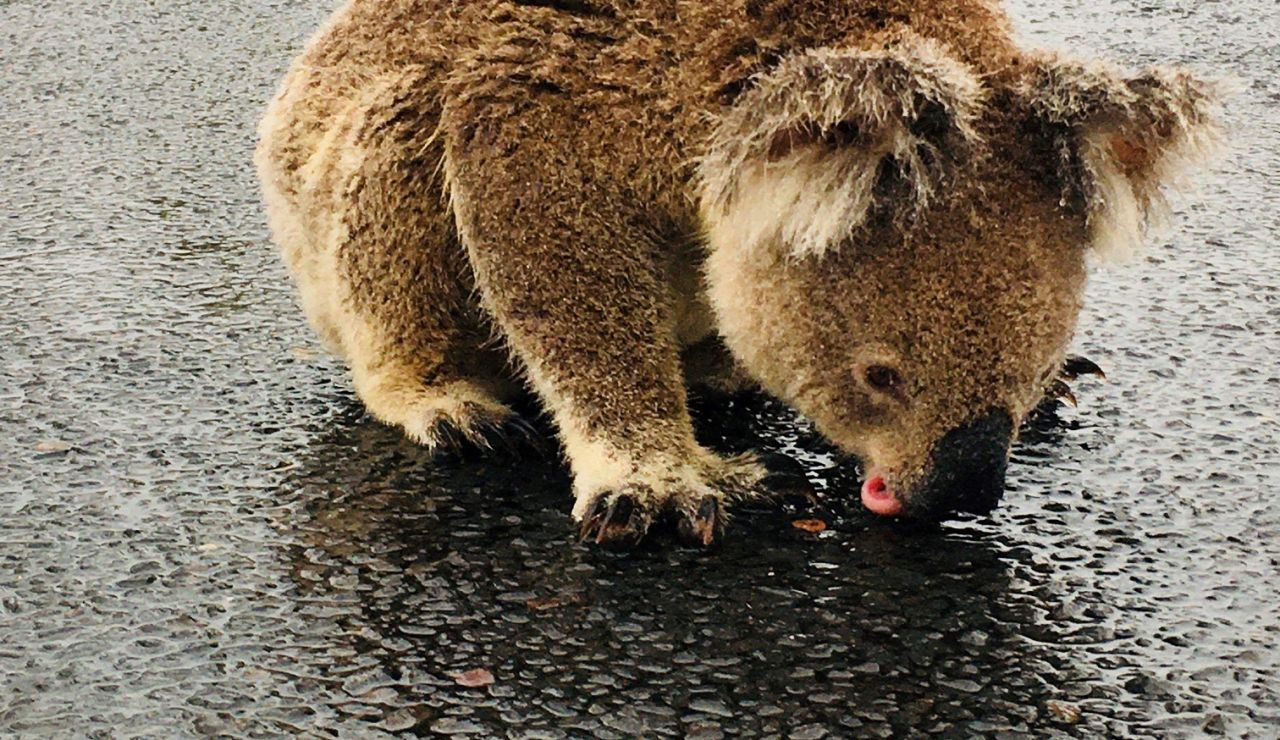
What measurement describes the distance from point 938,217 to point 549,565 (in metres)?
1.01

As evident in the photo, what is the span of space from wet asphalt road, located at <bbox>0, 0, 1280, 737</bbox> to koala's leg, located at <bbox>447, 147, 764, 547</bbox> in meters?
0.19

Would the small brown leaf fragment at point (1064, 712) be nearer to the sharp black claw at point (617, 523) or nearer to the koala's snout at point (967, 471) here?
the koala's snout at point (967, 471)

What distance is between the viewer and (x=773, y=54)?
3.41m

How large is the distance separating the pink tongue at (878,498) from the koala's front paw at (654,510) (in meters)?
0.29

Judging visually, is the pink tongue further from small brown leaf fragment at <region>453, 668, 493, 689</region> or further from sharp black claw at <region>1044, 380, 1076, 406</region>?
small brown leaf fragment at <region>453, 668, 493, 689</region>

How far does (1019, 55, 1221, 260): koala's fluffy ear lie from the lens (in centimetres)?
312

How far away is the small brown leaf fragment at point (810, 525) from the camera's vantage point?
11.2 ft

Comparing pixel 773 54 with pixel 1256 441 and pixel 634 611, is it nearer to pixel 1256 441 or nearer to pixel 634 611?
pixel 634 611

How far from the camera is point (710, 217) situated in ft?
11.1

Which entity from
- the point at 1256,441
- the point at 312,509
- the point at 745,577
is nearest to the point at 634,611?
the point at 745,577

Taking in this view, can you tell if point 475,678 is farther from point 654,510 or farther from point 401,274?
point 401,274

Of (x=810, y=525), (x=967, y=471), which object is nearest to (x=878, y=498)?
(x=810, y=525)

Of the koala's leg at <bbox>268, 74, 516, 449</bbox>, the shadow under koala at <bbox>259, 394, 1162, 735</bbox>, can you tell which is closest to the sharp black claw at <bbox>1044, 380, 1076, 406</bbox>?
the shadow under koala at <bbox>259, 394, 1162, 735</bbox>

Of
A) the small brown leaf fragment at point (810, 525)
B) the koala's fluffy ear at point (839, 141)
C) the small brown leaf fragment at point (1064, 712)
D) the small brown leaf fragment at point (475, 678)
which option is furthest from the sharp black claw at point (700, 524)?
the small brown leaf fragment at point (1064, 712)
